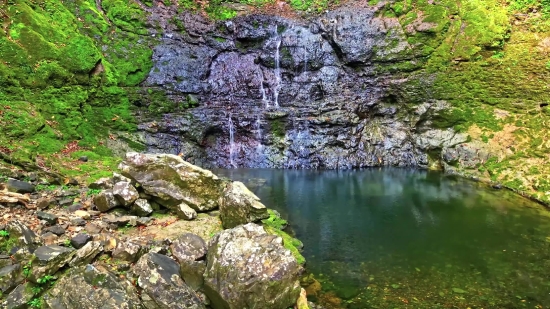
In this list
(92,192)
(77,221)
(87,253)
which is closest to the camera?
(87,253)

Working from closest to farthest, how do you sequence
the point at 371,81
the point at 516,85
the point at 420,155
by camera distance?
the point at 516,85 → the point at 420,155 → the point at 371,81

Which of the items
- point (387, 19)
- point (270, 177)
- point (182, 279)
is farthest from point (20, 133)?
point (387, 19)

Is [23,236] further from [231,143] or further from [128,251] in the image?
[231,143]

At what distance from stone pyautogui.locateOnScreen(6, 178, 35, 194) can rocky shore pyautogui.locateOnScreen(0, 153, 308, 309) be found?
0.02 metres

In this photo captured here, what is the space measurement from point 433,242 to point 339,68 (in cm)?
1768

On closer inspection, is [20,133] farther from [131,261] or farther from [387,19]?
[387,19]

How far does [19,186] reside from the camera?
7.80 metres

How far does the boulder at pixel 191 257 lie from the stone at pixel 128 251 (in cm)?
60

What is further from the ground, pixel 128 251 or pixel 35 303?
pixel 128 251

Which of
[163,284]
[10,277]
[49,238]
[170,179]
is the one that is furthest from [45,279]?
[170,179]

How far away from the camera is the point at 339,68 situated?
25.9 metres

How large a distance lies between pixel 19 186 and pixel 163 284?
4712 mm

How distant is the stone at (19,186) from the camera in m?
7.61

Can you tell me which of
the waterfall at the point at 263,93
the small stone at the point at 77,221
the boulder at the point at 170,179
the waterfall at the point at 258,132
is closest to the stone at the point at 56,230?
the small stone at the point at 77,221
